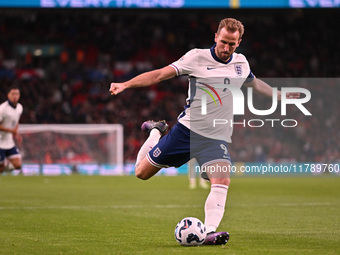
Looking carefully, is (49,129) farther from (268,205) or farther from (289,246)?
(289,246)

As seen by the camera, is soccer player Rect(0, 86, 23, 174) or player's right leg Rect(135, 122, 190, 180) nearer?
player's right leg Rect(135, 122, 190, 180)

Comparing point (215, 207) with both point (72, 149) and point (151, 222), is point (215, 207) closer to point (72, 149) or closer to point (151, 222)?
point (151, 222)

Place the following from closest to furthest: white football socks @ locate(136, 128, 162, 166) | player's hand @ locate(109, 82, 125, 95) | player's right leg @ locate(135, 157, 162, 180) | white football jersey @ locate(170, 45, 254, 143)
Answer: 1. player's hand @ locate(109, 82, 125, 95)
2. white football jersey @ locate(170, 45, 254, 143)
3. player's right leg @ locate(135, 157, 162, 180)
4. white football socks @ locate(136, 128, 162, 166)

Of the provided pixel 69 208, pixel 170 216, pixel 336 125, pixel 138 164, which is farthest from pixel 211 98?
pixel 336 125

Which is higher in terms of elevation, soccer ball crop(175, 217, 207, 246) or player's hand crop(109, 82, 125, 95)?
player's hand crop(109, 82, 125, 95)

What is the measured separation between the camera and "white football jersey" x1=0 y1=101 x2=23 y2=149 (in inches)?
686

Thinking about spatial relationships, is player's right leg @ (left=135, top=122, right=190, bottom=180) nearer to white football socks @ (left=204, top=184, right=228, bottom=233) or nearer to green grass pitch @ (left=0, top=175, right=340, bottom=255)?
white football socks @ (left=204, top=184, right=228, bottom=233)

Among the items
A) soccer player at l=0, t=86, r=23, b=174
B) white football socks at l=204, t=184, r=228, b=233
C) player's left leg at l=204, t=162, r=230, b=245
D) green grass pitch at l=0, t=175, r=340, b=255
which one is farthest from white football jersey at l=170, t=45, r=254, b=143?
soccer player at l=0, t=86, r=23, b=174

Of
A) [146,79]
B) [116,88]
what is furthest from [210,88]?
[116,88]

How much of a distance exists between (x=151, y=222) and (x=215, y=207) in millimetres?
2744

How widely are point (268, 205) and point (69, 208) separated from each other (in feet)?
12.5

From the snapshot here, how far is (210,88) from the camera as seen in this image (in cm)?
725

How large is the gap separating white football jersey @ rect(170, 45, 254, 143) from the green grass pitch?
1.26 m

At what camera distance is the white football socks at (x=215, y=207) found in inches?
272
